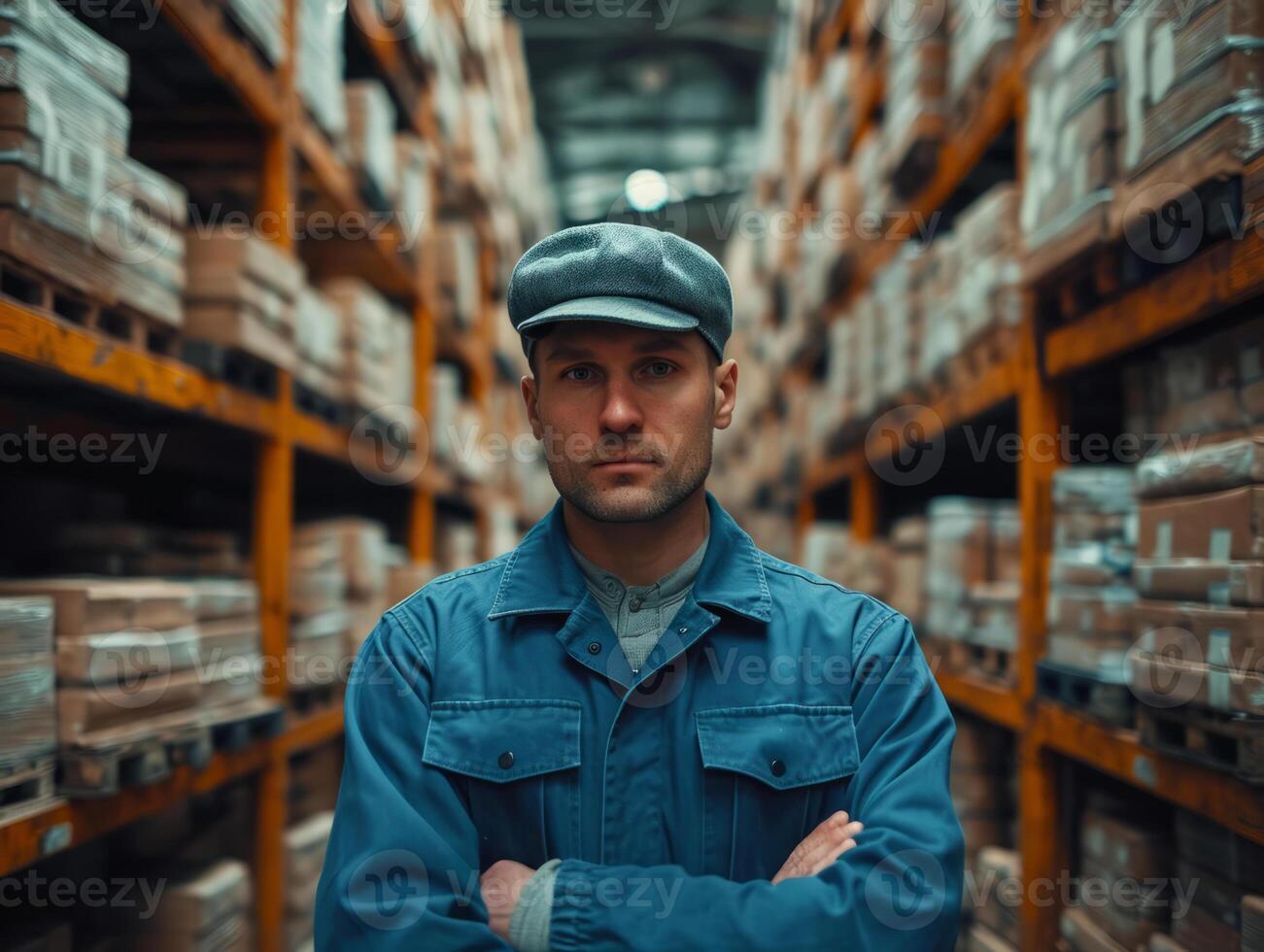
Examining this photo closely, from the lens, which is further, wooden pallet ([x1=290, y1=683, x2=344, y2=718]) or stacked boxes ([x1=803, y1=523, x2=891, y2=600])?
stacked boxes ([x1=803, y1=523, x2=891, y2=600])

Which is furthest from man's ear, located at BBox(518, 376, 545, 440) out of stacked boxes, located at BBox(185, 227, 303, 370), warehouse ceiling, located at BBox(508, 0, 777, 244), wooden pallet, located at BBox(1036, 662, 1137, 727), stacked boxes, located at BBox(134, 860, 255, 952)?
warehouse ceiling, located at BBox(508, 0, 777, 244)

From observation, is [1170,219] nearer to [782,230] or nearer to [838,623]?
[838,623]

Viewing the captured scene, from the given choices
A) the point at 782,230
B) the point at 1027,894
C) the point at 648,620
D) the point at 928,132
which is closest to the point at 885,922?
the point at 648,620

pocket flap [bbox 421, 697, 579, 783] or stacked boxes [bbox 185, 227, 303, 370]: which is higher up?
stacked boxes [bbox 185, 227, 303, 370]

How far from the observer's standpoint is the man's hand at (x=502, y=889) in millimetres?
1809

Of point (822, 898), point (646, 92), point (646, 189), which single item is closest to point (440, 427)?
point (822, 898)

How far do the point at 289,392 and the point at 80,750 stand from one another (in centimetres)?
190

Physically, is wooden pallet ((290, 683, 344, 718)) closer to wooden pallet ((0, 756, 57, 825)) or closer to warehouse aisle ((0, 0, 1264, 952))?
warehouse aisle ((0, 0, 1264, 952))

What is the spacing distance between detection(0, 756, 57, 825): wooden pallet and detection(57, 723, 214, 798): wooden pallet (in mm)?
50

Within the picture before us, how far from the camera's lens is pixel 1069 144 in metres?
3.46

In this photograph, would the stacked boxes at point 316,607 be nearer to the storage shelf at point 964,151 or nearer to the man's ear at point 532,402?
the man's ear at point 532,402

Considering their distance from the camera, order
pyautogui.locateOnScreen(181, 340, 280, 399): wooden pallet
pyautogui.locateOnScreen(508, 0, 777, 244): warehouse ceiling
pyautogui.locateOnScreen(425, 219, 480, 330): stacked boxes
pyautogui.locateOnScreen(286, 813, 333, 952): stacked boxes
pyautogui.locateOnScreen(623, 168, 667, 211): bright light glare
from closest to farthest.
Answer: pyautogui.locateOnScreen(181, 340, 280, 399): wooden pallet
pyautogui.locateOnScreen(286, 813, 333, 952): stacked boxes
pyautogui.locateOnScreen(425, 219, 480, 330): stacked boxes
pyautogui.locateOnScreen(508, 0, 777, 244): warehouse ceiling
pyautogui.locateOnScreen(623, 168, 667, 211): bright light glare

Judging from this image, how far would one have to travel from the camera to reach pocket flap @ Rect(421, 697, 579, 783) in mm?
1923

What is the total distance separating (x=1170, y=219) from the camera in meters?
2.85
